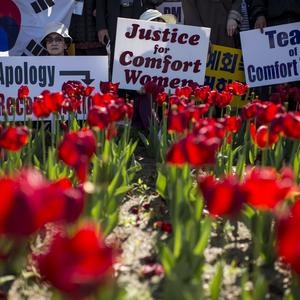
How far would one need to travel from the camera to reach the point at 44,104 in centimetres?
286

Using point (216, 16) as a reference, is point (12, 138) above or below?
below

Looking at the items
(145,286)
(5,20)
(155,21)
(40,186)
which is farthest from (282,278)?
(5,20)

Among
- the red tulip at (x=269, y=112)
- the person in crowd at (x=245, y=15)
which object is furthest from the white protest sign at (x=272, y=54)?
the red tulip at (x=269, y=112)

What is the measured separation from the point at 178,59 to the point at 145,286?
312 cm

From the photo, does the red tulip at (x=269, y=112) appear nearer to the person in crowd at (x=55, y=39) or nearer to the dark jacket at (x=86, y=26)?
the person in crowd at (x=55, y=39)

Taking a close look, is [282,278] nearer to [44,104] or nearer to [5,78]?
[44,104]

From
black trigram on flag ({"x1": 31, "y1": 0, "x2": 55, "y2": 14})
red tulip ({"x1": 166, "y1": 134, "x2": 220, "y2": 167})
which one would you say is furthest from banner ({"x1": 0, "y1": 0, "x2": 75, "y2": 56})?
red tulip ({"x1": 166, "y1": 134, "x2": 220, "y2": 167})

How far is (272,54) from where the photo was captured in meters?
5.36

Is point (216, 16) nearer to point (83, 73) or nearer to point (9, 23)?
point (83, 73)

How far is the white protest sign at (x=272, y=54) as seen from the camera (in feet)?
17.4

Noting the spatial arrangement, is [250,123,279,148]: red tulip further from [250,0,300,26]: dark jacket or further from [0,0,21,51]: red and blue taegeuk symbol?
[0,0,21,51]: red and blue taegeuk symbol

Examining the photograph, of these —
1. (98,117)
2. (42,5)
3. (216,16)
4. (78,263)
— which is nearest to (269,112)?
(98,117)

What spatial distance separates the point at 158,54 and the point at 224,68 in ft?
2.93

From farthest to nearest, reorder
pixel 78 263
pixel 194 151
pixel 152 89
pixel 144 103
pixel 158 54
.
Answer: pixel 158 54 → pixel 144 103 → pixel 152 89 → pixel 194 151 → pixel 78 263
